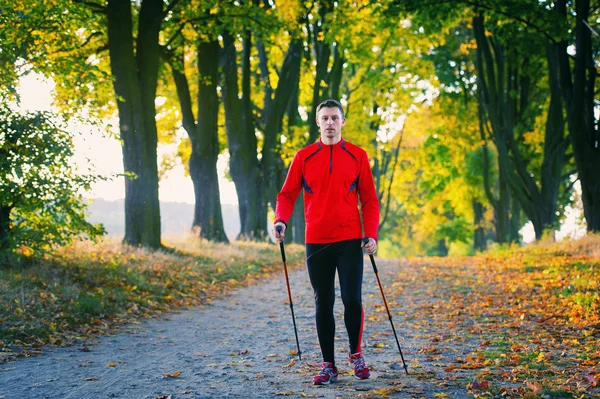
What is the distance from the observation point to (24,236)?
32.5ft

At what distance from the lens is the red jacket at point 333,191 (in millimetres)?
5785

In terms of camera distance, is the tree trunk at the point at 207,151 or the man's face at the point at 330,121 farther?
the tree trunk at the point at 207,151

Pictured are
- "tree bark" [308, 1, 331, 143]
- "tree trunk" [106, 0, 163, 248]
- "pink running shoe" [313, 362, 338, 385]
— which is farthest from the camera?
"tree bark" [308, 1, 331, 143]

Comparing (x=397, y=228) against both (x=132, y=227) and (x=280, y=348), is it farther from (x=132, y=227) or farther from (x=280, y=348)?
(x=280, y=348)

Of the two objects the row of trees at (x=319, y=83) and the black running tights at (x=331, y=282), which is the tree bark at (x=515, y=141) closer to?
the row of trees at (x=319, y=83)

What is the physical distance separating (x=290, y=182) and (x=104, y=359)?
8.89 feet

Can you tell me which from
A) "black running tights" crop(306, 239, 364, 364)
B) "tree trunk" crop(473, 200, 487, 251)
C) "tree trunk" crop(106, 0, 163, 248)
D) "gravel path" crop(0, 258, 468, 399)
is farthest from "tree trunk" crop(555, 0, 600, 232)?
"tree trunk" crop(473, 200, 487, 251)

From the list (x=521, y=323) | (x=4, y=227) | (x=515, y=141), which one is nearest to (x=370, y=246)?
(x=521, y=323)

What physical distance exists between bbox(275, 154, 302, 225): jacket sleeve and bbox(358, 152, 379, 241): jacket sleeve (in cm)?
51

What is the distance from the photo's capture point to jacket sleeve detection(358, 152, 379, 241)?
591cm

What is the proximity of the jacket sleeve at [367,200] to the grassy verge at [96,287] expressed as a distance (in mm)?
3739

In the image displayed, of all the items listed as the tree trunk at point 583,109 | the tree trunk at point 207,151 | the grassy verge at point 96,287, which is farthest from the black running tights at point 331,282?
the tree trunk at point 207,151

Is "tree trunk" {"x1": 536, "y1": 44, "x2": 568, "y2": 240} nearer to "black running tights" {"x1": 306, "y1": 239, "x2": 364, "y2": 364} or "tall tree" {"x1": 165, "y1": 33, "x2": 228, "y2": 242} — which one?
"tall tree" {"x1": 165, "y1": 33, "x2": 228, "y2": 242}

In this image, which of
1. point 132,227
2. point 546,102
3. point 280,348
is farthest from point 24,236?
point 546,102
